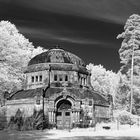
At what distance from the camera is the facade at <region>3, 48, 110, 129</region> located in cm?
4512

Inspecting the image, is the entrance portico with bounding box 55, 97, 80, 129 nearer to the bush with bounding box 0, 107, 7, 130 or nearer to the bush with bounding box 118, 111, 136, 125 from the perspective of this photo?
the bush with bounding box 118, 111, 136, 125

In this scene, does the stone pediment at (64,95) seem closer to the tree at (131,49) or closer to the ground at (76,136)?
the ground at (76,136)

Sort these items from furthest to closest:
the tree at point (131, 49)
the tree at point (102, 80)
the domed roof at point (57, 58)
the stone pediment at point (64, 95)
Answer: the tree at point (102, 80) < the tree at point (131, 49) < the domed roof at point (57, 58) < the stone pediment at point (64, 95)

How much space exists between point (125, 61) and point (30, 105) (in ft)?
66.5

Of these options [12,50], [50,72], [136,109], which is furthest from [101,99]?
[12,50]

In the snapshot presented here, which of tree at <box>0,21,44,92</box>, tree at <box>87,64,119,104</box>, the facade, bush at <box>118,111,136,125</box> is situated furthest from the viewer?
tree at <box>87,64,119,104</box>

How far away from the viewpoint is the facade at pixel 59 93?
4512 cm

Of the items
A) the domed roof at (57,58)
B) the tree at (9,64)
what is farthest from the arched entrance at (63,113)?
the tree at (9,64)

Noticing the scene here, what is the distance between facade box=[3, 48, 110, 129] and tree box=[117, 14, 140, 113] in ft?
26.6

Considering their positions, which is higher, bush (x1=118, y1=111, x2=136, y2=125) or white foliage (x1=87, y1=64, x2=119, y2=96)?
white foliage (x1=87, y1=64, x2=119, y2=96)

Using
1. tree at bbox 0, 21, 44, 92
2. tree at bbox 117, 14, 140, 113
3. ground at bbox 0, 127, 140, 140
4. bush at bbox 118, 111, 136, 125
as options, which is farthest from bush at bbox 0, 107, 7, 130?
tree at bbox 117, 14, 140, 113

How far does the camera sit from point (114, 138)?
2864cm

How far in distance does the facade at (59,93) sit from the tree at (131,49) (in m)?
8.10

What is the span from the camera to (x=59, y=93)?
4512 cm
